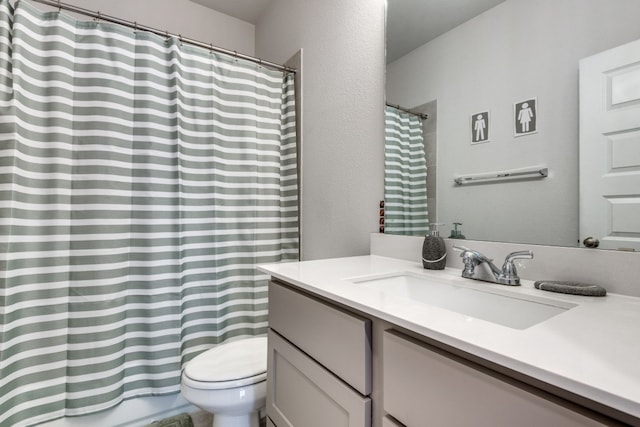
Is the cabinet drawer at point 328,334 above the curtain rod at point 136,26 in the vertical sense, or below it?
below

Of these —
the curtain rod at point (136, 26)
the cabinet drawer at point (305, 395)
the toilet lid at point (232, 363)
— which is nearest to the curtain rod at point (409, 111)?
the curtain rod at point (136, 26)

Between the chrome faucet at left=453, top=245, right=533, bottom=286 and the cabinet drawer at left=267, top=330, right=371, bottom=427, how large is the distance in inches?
18.7

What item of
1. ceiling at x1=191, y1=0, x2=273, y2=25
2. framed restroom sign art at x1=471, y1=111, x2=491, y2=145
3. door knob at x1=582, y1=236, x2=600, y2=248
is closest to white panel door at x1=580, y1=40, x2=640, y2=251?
door knob at x1=582, y1=236, x2=600, y2=248

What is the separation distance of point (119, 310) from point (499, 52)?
181cm

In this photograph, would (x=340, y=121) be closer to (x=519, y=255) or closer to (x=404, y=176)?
(x=404, y=176)

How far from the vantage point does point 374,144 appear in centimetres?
140

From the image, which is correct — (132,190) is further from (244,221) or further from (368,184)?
(368,184)

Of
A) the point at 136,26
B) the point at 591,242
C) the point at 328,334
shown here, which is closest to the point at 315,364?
the point at 328,334

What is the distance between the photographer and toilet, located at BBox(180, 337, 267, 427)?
1126 mm

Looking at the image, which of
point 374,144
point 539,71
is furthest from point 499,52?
point 374,144

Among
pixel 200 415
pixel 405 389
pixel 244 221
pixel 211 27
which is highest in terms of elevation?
pixel 211 27

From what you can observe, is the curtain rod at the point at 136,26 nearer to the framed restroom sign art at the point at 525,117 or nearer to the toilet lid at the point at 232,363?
the framed restroom sign art at the point at 525,117

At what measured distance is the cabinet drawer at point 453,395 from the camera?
381 millimetres

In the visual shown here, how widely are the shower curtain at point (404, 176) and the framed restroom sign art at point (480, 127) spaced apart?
8.3 inches
